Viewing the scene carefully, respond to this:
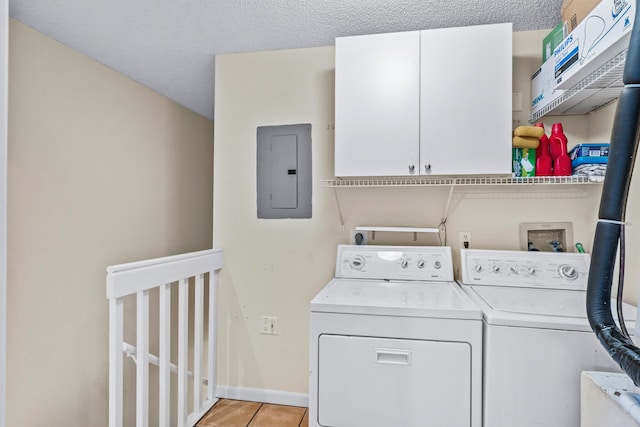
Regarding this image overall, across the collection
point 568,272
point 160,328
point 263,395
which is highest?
point 568,272

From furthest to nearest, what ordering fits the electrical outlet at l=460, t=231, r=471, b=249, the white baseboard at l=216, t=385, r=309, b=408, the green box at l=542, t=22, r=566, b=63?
the white baseboard at l=216, t=385, r=309, b=408, the electrical outlet at l=460, t=231, r=471, b=249, the green box at l=542, t=22, r=566, b=63

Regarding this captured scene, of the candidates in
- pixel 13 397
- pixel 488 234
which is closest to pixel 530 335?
pixel 488 234

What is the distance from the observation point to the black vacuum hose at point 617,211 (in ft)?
2.81

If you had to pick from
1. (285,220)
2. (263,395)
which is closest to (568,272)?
(285,220)

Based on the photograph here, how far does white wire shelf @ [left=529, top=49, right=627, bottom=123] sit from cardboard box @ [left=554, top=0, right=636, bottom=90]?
0.03m

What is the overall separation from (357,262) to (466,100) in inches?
41.1

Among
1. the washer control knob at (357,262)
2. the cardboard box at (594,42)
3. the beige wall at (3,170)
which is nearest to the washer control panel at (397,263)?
the washer control knob at (357,262)

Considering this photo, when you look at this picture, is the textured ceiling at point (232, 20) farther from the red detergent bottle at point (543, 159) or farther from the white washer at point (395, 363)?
the white washer at point (395, 363)

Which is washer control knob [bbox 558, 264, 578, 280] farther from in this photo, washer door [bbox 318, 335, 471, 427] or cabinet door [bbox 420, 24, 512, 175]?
washer door [bbox 318, 335, 471, 427]

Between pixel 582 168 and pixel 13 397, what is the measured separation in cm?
329

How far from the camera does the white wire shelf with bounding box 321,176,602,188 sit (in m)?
1.82

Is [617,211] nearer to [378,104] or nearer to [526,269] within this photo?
[526,269]

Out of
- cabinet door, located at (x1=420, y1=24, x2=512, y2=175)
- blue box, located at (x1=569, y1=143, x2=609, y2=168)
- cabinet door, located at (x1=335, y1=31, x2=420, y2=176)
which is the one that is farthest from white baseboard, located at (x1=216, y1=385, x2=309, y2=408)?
blue box, located at (x1=569, y1=143, x2=609, y2=168)

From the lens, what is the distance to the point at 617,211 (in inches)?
35.6
